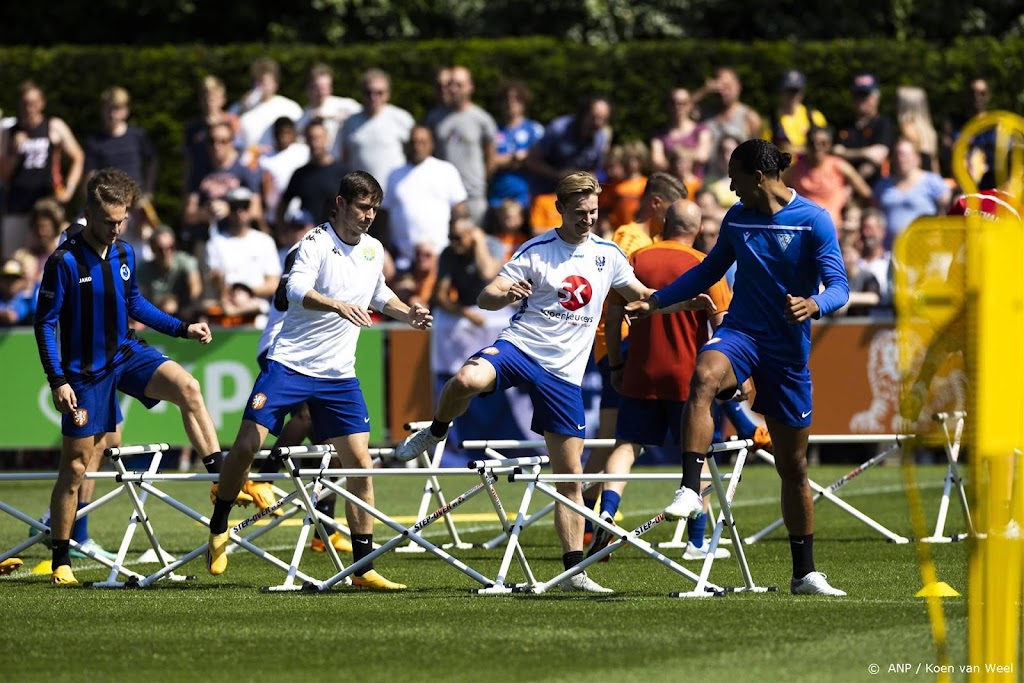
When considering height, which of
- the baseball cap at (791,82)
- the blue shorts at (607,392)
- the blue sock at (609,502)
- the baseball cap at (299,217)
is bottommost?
the blue sock at (609,502)

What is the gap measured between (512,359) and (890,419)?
8294 mm

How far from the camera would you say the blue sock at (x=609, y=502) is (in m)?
11.0

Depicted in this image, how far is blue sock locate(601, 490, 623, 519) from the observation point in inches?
432

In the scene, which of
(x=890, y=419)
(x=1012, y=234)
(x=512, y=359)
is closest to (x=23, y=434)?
(x=890, y=419)

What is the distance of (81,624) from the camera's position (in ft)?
28.5

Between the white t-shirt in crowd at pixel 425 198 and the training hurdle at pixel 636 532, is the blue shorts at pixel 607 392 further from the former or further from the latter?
the white t-shirt in crowd at pixel 425 198

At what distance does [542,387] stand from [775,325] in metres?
1.30

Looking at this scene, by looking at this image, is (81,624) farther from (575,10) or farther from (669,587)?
(575,10)

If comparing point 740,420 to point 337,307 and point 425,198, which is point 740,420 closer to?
point 337,307

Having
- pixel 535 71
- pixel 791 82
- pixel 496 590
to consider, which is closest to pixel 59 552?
pixel 496 590

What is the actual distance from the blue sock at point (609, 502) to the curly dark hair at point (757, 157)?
2467 millimetres

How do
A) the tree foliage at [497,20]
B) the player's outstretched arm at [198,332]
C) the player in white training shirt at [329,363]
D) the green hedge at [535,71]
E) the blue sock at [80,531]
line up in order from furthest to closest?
1. the tree foliage at [497,20]
2. the green hedge at [535,71]
3. the blue sock at [80,531]
4. the player's outstretched arm at [198,332]
5. the player in white training shirt at [329,363]

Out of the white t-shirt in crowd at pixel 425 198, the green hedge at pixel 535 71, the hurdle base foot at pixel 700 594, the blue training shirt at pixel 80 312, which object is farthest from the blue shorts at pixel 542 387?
the green hedge at pixel 535 71

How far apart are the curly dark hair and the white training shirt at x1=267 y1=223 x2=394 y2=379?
221 cm
